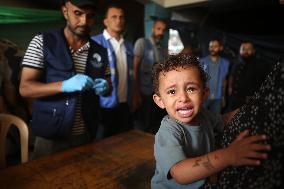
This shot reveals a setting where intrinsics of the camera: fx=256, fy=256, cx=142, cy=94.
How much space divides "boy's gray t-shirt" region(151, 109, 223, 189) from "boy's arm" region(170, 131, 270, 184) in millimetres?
39

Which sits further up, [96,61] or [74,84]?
[96,61]

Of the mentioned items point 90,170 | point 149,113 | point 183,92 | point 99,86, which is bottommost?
point 149,113

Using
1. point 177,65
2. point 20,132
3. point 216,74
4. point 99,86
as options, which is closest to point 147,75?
point 216,74

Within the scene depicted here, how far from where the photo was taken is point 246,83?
417 centimetres

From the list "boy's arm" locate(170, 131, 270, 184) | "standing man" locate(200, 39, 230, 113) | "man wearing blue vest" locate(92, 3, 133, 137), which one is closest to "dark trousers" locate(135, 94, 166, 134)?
"man wearing blue vest" locate(92, 3, 133, 137)

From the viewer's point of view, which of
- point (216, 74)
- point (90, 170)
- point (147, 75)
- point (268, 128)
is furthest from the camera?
point (216, 74)

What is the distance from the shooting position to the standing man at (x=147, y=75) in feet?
11.6

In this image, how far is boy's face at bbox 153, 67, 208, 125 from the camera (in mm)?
904

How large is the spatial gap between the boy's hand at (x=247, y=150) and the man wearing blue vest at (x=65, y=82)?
1335 mm

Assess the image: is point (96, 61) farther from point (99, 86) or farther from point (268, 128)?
point (268, 128)

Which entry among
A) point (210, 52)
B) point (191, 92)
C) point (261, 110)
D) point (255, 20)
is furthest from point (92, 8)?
point (255, 20)

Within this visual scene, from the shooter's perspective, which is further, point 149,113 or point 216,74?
point 216,74

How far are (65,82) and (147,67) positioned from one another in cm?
192

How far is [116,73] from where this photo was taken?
10.1ft
